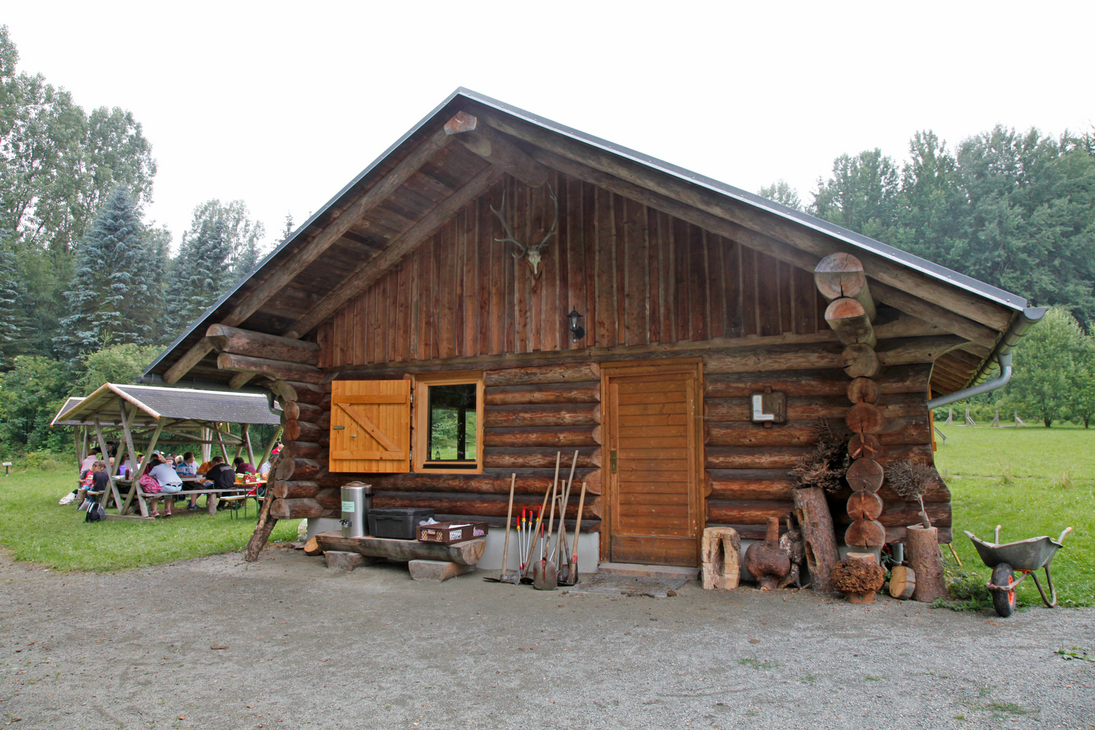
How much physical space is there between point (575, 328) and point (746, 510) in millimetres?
2733

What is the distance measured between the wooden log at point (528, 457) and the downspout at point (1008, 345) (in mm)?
3529

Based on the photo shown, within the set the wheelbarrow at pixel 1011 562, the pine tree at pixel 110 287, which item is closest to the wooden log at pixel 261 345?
the wheelbarrow at pixel 1011 562

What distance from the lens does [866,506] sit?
605 centimetres

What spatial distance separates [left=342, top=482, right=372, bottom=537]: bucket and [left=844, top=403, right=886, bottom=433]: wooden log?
561 centimetres

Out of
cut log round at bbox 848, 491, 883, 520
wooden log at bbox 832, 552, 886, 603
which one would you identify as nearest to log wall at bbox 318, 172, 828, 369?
cut log round at bbox 848, 491, 883, 520

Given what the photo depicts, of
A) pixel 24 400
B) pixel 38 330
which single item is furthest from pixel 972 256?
pixel 38 330

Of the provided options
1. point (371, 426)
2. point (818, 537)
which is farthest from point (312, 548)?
point (818, 537)

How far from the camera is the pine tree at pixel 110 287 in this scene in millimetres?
33375

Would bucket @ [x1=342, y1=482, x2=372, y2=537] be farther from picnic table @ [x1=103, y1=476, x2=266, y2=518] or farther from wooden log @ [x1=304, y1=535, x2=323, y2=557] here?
picnic table @ [x1=103, y1=476, x2=266, y2=518]

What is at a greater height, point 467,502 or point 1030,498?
point 467,502

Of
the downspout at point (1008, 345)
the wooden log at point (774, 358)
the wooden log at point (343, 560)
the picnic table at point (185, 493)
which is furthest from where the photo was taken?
the picnic table at point (185, 493)

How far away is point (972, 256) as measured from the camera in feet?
135

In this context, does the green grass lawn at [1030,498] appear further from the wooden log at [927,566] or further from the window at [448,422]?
the window at [448,422]

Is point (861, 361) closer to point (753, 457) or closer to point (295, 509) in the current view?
point (753, 457)
